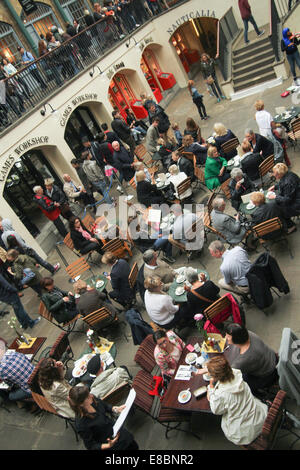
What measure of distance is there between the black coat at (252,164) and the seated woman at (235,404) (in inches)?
219

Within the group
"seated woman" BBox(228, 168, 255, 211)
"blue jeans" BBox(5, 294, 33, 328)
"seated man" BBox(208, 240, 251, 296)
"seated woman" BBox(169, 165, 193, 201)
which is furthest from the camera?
"seated woman" BBox(169, 165, 193, 201)

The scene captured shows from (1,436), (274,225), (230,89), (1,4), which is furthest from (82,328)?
(1,4)

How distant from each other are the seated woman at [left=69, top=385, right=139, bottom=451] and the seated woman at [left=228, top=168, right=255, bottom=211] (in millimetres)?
5183

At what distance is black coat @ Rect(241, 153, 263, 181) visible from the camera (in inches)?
339

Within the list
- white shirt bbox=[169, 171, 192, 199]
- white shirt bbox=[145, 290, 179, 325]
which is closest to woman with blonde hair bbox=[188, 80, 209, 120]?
white shirt bbox=[169, 171, 192, 199]

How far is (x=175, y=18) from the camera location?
1898 cm

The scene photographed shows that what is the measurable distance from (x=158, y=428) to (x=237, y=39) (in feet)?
55.4

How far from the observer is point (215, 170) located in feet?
31.3

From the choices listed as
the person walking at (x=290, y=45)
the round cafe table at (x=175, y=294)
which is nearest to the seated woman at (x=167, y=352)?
the round cafe table at (x=175, y=294)

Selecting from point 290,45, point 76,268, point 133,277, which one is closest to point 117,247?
point 76,268

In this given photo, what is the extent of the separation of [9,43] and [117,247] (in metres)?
11.4

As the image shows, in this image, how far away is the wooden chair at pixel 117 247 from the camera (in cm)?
920

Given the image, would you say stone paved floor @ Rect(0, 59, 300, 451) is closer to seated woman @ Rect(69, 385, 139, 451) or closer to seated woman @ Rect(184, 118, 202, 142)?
seated woman @ Rect(69, 385, 139, 451)

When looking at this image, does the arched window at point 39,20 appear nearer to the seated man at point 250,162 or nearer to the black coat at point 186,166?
the black coat at point 186,166
